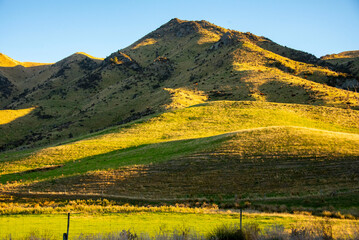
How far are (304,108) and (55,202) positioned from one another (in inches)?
2605

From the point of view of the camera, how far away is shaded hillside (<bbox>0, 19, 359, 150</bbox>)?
3777 inches

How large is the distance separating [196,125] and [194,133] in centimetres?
615

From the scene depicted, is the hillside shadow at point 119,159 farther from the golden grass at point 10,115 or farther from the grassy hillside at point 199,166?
the golden grass at point 10,115

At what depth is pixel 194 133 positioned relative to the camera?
6494 cm

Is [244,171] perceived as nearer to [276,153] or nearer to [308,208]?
[276,153]

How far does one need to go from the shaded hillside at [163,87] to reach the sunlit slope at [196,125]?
997cm

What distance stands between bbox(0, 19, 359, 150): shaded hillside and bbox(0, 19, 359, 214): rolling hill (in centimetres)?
64

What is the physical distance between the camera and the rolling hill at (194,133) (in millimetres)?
35062

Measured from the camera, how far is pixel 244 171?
120ft

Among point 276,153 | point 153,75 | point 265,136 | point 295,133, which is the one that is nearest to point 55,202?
point 276,153

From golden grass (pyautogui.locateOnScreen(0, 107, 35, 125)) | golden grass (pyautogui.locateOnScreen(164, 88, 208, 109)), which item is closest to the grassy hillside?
golden grass (pyautogui.locateOnScreen(164, 88, 208, 109))

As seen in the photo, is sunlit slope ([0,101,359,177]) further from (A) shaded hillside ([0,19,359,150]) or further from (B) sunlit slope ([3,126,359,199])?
(A) shaded hillside ([0,19,359,150])

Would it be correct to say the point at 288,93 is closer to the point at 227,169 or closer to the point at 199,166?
the point at 199,166

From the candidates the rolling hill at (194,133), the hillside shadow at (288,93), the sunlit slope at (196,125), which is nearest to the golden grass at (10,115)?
the rolling hill at (194,133)
